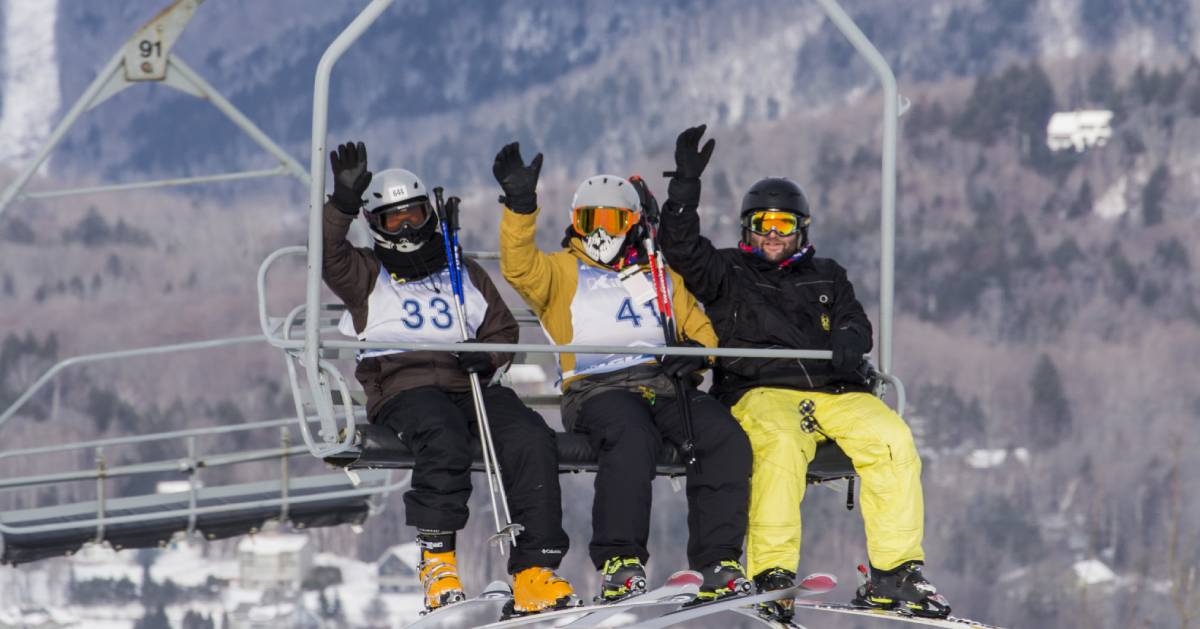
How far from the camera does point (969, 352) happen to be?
417ft

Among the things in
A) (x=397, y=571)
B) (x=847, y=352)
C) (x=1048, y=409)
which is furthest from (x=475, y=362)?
(x=1048, y=409)

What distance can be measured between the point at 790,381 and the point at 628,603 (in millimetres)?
1399

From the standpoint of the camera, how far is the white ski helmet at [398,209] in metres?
8.29

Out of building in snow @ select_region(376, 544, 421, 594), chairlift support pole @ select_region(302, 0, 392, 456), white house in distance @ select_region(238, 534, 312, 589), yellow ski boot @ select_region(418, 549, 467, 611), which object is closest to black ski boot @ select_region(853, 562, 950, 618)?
yellow ski boot @ select_region(418, 549, 467, 611)

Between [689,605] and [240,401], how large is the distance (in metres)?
109

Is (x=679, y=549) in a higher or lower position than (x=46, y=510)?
lower

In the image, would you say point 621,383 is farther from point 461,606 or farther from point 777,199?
point 461,606

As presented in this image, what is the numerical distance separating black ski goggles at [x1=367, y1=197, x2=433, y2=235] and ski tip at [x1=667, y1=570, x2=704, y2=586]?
77.8 inches

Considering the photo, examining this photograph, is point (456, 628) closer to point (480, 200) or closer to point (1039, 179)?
point (480, 200)

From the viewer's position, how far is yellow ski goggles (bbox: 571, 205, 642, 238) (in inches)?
332

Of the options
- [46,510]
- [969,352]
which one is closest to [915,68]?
[969,352]

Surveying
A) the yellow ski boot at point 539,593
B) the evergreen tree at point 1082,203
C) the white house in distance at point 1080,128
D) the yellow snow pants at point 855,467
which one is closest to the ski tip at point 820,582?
the yellow snow pants at point 855,467

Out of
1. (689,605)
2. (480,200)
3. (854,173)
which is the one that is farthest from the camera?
(854,173)

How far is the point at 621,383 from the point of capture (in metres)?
8.14
